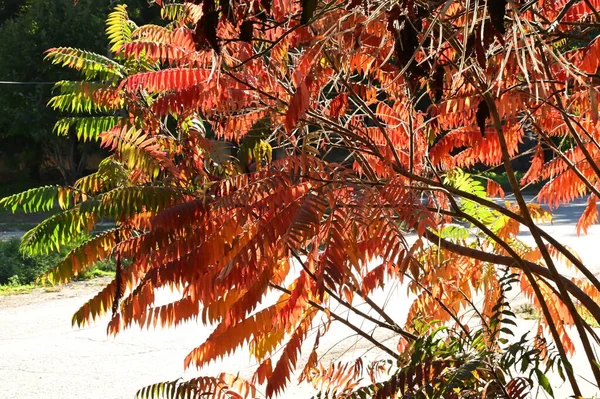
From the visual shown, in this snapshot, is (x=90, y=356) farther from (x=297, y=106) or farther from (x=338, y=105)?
(x=297, y=106)

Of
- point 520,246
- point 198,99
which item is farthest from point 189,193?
point 520,246

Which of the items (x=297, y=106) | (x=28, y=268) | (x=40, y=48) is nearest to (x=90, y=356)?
(x=28, y=268)

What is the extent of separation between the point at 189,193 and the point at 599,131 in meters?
1.97

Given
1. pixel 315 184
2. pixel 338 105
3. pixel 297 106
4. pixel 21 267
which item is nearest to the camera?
pixel 297 106

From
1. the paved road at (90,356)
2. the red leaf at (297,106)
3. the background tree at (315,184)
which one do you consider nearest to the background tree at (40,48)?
the paved road at (90,356)

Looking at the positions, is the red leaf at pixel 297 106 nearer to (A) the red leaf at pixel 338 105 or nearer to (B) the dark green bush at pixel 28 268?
(A) the red leaf at pixel 338 105

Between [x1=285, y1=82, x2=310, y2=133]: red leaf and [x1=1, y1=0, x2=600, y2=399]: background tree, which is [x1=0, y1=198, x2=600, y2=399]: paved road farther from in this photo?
[x1=285, y1=82, x2=310, y2=133]: red leaf

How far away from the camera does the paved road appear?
734 centimetres

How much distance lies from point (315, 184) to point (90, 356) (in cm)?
623

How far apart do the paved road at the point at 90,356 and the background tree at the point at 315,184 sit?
8.76 feet

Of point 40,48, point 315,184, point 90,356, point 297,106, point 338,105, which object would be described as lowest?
point 90,356

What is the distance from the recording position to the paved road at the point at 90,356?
7.34m

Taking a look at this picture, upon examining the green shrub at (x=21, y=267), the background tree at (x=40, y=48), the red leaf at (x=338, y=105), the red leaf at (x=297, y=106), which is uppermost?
the background tree at (x=40, y=48)

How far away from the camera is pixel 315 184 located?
289cm
